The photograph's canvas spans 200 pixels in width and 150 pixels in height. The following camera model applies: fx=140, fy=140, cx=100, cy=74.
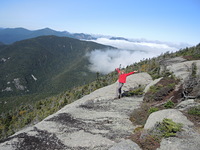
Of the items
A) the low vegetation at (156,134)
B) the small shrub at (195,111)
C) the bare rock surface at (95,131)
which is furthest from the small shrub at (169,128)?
the small shrub at (195,111)

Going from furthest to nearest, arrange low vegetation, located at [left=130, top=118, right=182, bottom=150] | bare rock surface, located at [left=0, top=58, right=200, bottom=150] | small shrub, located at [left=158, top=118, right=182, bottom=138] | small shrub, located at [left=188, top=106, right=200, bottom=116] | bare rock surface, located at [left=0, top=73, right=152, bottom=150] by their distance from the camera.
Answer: small shrub, located at [left=188, top=106, right=200, bottom=116]
bare rock surface, located at [left=0, top=73, right=152, bottom=150]
small shrub, located at [left=158, top=118, right=182, bottom=138]
bare rock surface, located at [left=0, top=58, right=200, bottom=150]
low vegetation, located at [left=130, top=118, right=182, bottom=150]

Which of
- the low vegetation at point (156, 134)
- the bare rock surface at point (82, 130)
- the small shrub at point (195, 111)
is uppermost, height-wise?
the small shrub at point (195, 111)

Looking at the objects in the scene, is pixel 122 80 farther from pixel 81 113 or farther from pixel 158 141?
pixel 158 141

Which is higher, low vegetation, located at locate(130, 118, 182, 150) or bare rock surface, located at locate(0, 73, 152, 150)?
low vegetation, located at locate(130, 118, 182, 150)

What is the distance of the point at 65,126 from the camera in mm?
12594

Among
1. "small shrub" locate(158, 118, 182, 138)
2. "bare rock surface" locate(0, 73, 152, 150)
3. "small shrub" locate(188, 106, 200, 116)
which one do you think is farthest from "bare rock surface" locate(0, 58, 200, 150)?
"small shrub" locate(188, 106, 200, 116)

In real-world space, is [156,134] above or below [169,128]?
below

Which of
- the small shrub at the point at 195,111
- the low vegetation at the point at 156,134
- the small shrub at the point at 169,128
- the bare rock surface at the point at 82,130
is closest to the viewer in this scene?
the low vegetation at the point at 156,134

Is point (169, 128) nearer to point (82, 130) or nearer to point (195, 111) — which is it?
point (195, 111)

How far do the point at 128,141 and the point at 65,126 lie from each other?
6.09 m

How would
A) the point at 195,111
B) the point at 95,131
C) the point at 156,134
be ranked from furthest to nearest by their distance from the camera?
the point at 95,131 → the point at 195,111 → the point at 156,134

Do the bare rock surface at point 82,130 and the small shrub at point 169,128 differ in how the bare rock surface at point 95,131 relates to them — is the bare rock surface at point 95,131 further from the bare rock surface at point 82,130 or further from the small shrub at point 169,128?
the small shrub at point 169,128

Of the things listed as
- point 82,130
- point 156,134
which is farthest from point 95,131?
point 156,134

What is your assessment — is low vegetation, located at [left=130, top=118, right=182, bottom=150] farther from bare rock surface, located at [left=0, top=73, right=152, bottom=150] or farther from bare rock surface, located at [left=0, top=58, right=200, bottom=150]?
bare rock surface, located at [left=0, top=73, right=152, bottom=150]
